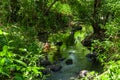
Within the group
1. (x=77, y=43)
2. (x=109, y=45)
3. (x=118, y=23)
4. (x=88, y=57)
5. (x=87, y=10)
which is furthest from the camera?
(x=77, y=43)

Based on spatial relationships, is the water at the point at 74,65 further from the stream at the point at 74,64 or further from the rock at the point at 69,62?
the rock at the point at 69,62

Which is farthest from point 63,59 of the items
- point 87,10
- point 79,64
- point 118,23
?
point 118,23

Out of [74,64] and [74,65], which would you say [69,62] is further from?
[74,65]

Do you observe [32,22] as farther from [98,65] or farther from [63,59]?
[98,65]

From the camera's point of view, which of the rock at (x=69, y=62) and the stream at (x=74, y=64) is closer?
the stream at (x=74, y=64)

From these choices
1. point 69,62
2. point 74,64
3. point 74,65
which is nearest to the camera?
point 74,65

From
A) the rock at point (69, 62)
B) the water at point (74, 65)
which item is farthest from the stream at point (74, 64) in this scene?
the rock at point (69, 62)

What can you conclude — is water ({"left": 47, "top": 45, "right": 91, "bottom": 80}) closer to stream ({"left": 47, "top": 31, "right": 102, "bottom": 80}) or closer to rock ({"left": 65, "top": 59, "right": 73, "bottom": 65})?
stream ({"left": 47, "top": 31, "right": 102, "bottom": 80})

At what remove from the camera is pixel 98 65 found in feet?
61.4

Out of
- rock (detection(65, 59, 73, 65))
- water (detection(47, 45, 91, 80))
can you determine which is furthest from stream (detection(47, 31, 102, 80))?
rock (detection(65, 59, 73, 65))

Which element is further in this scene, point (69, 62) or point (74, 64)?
point (69, 62)

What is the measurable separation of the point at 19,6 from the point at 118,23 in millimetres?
7852

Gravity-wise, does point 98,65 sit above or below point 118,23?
below

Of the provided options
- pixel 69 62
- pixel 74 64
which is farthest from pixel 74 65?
pixel 69 62
